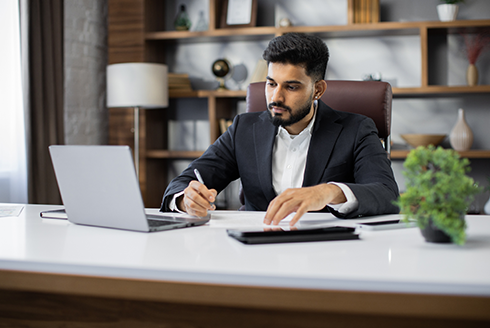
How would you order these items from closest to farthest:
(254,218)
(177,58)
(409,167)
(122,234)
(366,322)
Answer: (366,322)
(409,167)
(122,234)
(254,218)
(177,58)

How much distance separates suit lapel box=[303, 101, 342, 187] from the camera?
A: 5.14 feet

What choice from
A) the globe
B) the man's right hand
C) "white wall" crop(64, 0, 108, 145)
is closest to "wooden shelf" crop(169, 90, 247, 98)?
the globe

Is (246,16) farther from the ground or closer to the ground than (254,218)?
farther from the ground

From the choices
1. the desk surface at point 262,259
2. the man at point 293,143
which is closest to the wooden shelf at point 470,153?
the man at point 293,143

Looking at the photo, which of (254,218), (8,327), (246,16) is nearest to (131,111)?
(246,16)

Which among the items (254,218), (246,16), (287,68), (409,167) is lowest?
(254,218)

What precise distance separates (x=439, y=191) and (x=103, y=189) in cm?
60

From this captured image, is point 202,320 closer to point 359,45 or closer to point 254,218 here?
point 254,218

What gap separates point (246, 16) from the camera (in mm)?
3160

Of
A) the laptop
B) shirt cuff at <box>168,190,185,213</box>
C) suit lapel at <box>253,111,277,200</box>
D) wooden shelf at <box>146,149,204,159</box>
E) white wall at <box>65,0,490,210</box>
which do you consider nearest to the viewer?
the laptop

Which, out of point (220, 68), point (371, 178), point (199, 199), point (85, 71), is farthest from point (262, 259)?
point (85, 71)

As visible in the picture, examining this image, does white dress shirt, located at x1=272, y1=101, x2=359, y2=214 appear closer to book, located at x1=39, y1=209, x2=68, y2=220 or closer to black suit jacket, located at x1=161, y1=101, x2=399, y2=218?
black suit jacket, located at x1=161, y1=101, x2=399, y2=218

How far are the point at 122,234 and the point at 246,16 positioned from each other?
2.54 meters

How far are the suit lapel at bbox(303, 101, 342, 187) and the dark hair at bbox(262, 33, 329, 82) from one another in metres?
0.17
